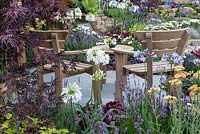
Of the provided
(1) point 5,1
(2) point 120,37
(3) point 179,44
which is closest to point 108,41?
(3) point 179,44

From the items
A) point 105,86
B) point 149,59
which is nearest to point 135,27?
point 105,86

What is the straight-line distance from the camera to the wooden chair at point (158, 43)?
158 inches

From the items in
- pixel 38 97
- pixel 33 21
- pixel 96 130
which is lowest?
pixel 96 130

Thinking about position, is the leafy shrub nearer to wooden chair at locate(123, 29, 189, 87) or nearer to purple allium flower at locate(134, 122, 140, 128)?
wooden chair at locate(123, 29, 189, 87)

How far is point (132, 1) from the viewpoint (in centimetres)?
1082

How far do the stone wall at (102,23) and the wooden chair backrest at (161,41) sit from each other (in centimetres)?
502

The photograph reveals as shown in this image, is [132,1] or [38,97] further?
[132,1]

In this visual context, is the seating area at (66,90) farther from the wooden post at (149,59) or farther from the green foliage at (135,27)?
the green foliage at (135,27)

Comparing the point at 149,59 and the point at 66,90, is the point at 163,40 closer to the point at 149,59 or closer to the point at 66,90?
the point at 149,59

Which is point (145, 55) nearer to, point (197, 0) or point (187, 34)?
point (187, 34)

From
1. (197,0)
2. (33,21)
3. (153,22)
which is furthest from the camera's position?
(197,0)

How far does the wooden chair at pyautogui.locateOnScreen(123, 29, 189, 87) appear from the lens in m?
4.00

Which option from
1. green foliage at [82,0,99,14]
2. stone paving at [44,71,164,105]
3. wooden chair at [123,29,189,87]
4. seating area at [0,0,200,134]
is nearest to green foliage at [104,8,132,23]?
green foliage at [82,0,99,14]

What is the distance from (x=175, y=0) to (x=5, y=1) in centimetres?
1075
